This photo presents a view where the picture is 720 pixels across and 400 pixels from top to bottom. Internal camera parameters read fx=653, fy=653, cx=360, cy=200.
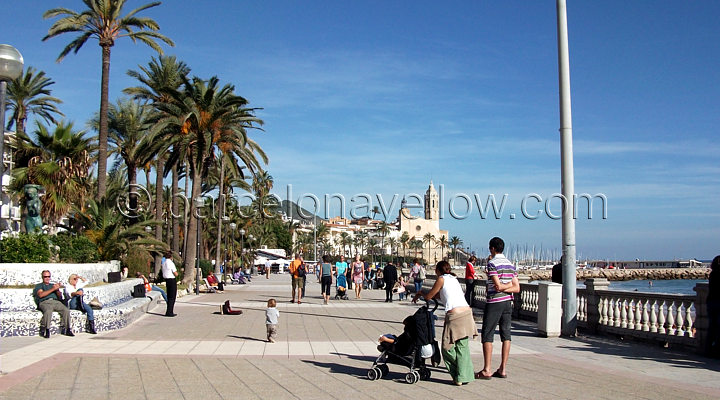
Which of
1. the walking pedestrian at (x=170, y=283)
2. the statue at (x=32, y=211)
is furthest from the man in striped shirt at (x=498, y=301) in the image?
the statue at (x=32, y=211)

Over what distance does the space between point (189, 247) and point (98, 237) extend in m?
12.3

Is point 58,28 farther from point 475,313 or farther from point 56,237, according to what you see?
point 475,313

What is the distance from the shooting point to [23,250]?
574 inches

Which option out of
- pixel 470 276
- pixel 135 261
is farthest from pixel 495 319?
pixel 135 261

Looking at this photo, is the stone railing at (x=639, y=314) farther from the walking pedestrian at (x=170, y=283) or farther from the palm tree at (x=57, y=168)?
the palm tree at (x=57, y=168)

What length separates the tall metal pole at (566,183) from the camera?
13.8m

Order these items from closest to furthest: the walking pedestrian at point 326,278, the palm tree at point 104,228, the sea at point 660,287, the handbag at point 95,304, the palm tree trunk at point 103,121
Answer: the handbag at point 95,304 → the palm tree at point 104,228 → the walking pedestrian at point 326,278 → the palm tree trunk at point 103,121 → the sea at point 660,287

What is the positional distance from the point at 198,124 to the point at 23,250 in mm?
17825

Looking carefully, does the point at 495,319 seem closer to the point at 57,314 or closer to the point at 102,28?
the point at 57,314

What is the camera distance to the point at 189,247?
106ft

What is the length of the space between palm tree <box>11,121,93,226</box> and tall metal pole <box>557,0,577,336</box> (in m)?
16.7

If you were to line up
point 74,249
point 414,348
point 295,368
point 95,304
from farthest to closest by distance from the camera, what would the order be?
point 74,249 < point 95,304 < point 295,368 < point 414,348

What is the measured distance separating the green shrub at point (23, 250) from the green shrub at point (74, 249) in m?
1.35

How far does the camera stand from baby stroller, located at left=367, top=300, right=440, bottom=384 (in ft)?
28.2
